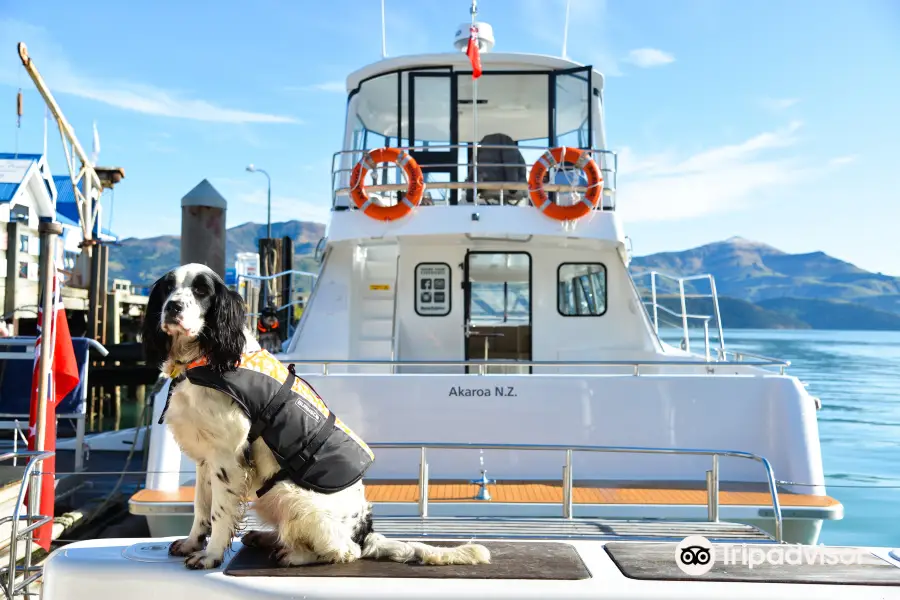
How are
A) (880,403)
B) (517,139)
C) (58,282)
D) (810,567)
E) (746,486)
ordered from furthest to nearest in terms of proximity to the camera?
(880,403) < (517,139) < (58,282) < (746,486) < (810,567)

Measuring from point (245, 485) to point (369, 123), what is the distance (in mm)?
8126

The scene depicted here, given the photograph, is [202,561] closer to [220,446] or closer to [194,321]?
[220,446]

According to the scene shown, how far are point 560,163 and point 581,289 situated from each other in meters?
1.58

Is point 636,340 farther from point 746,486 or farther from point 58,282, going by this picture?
point 58,282

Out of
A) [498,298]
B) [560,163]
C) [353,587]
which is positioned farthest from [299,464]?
[498,298]

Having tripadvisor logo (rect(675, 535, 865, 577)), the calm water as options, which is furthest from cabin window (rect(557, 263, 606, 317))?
tripadvisor logo (rect(675, 535, 865, 577))

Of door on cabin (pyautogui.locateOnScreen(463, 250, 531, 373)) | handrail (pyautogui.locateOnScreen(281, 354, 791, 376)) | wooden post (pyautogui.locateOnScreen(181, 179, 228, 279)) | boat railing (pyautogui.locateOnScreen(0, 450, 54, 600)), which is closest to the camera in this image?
boat railing (pyautogui.locateOnScreen(0, 450, 54, 600))

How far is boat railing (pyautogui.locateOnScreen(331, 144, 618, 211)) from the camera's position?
821cm

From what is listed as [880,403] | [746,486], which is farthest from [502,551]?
[880,403]

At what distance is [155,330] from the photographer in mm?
2824

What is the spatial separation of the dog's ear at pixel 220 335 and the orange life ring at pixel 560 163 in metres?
5.74

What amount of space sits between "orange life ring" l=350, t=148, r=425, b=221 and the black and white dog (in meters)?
5.22

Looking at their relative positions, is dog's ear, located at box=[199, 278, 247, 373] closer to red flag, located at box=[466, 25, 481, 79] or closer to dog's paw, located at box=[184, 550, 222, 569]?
dog's paw, located at box=[184, 550, 222, 569]

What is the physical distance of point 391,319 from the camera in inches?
345
